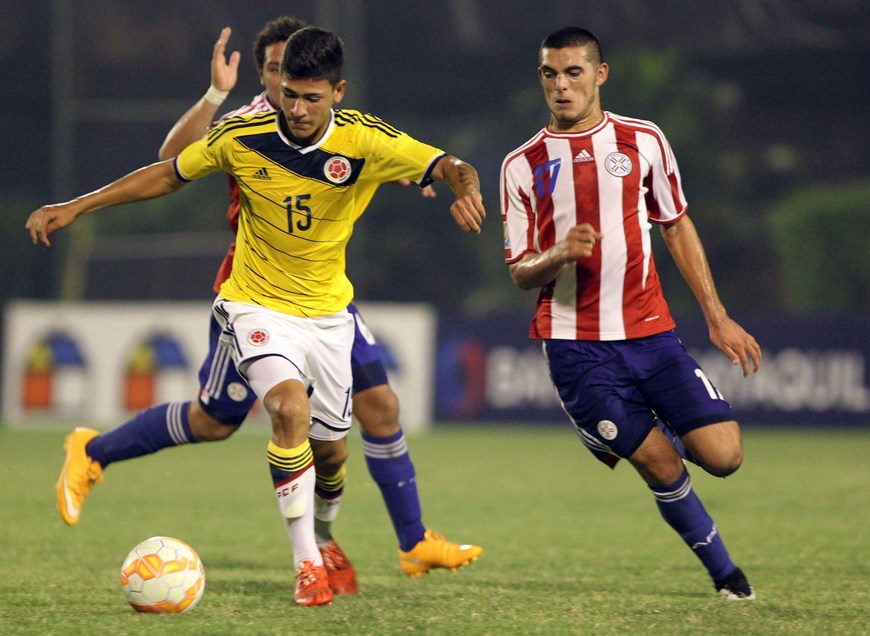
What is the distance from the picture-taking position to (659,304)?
492 centimetres

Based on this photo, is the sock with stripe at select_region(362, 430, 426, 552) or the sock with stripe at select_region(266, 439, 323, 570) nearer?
the sock with stripe at select_region(266, 439, 323, 570)

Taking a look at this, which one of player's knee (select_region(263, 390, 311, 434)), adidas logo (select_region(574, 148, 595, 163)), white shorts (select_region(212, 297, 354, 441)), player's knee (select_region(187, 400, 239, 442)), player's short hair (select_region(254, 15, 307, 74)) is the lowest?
player's knee (select_region(187, 400, 239, 442))

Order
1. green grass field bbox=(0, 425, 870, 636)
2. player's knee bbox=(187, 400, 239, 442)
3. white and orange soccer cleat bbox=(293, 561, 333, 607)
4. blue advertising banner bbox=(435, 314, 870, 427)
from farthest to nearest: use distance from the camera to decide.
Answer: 1. blue advertising banner bbox=(435, 314, 870, 427)
2. player's knee bbox=(187, 400, 239, 442)
3. white and orange soccer cleat bbox=(293, 561, 333, 607)
4. green grass field bbox=(0, 425, 870, 636)

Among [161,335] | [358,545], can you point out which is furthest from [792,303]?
[358,545]

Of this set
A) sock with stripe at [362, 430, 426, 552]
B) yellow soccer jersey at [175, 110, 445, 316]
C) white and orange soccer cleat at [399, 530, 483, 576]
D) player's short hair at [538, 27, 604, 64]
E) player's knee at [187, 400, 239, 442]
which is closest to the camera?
player's short hair at [538, 27, 604, 64]

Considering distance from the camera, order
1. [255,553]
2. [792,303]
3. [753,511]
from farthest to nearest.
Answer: [792,303], [753,511], [255,553]

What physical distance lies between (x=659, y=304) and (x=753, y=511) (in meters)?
3.02

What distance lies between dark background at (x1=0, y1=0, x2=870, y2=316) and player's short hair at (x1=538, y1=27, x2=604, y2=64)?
988 cm

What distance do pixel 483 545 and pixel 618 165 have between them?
224 cm

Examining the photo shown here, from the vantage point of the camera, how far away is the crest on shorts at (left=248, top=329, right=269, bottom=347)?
Answer: 4875 mm

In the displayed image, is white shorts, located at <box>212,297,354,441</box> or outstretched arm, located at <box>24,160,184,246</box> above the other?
outstretched arm, located at <box>24,160,184,246</box>

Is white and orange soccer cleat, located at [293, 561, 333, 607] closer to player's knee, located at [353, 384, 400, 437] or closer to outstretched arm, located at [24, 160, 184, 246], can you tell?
player's knee, located at [353, 384, 400, 437]

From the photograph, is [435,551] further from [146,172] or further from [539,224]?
[146,172]

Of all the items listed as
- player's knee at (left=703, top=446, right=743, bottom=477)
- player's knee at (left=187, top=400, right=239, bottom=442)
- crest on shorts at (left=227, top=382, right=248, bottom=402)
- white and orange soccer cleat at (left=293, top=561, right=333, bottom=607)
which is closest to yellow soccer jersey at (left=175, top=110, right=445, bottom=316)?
crest on shorts at (left=227, top=382, right=248, bottom=402)
